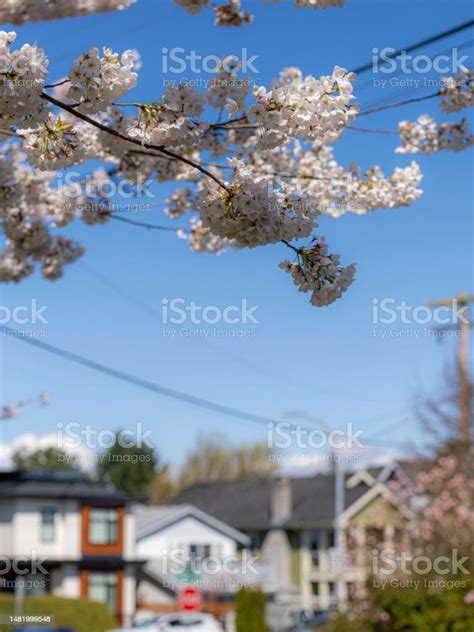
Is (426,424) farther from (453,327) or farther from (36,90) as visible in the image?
(36,90)

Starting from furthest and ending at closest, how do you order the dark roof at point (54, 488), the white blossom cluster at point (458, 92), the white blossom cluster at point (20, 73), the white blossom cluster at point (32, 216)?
1. the dark roof at point (54, 488)
2. the white blossom cluster at point (32, 216)
3. the white blossom cluster at point (458, 92)
4. the white blossom cluster at point (20, 73)

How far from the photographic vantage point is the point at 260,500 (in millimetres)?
59344

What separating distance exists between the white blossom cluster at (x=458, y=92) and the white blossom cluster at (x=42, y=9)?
10.3ft

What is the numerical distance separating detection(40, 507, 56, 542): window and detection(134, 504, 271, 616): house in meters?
5.26

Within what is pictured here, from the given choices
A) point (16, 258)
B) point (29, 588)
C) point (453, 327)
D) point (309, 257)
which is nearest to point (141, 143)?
point (309, 257)

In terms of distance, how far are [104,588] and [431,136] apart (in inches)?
1440

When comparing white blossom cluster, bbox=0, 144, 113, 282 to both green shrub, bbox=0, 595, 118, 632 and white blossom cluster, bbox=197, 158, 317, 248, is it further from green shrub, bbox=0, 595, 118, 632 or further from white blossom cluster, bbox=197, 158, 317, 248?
green shrub, bbox=0, 595, 118, 632

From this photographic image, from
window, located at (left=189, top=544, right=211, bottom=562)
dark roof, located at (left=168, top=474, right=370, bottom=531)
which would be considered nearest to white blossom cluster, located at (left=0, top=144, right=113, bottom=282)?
window, located at (left=189, top=544, right=211, bottom=562)

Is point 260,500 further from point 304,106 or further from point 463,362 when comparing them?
point 304,106

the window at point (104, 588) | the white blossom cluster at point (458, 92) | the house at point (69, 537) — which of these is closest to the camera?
the white blossom cluster at point (458, 92)

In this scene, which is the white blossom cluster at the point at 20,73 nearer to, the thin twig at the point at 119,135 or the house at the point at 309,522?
the thin twig at the point at 119,135

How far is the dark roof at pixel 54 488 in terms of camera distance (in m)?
40.7

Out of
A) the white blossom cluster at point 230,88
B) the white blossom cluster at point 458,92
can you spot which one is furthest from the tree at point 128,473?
the white blossom cluster at point 230,88
